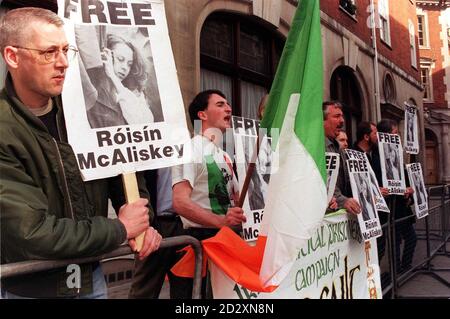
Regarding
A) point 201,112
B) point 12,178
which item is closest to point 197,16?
point 201,112

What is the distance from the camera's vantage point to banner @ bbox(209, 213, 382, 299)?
2270mm

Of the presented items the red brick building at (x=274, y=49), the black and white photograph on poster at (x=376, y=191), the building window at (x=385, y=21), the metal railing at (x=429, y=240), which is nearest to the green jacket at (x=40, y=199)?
the black and white photograph on poster at (x=376, y=191)

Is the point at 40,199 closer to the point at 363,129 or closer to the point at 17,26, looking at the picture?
the point at 17,26

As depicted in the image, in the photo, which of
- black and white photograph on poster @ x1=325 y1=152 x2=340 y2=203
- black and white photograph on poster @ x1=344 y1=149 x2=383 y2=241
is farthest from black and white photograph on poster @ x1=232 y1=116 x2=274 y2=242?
black and white photograph on poster @ x1=344 y1=149 x2=383 y2=241

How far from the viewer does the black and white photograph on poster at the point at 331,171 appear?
11.0 ft

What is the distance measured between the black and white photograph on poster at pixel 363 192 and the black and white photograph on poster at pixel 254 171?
0.87 m

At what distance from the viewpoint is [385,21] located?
16141 millimetres

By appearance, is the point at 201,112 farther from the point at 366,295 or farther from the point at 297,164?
the point at 366,295

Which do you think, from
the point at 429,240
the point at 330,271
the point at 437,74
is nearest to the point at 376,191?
the point at 330,271

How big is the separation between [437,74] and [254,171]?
29825 millimetres

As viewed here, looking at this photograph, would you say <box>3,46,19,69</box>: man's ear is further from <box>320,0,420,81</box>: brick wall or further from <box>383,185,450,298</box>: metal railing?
<box>320,0,420,81</box>: brick wall

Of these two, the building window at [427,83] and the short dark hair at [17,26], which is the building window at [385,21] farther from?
the short dark hair at [17,26]
